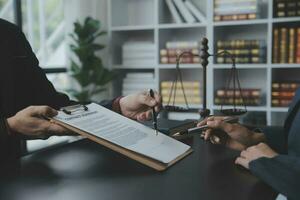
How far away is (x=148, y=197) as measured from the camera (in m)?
0.81

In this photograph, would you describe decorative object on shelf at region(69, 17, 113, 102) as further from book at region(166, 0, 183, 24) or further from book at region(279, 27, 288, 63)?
book at region(279, 27, 288, 63)

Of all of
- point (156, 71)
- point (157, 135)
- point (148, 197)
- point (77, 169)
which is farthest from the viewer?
point (156, 71)

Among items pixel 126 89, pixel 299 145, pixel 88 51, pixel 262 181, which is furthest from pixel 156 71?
pixel 262 181

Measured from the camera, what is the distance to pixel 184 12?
3572mm

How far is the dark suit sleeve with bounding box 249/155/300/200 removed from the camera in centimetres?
85

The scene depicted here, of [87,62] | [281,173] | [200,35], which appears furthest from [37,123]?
[200,35]

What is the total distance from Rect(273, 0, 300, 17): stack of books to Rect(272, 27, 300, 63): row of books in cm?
12

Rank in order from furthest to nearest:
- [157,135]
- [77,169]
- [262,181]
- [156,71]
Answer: [156,71] < [157,135] < [77,169] < [262,181]

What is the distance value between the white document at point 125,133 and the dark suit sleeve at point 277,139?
415 mm

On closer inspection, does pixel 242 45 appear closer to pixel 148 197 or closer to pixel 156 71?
pixel 156 71

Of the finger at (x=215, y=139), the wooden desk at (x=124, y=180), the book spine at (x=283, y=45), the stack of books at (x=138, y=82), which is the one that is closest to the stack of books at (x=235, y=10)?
the book spine at (x=283, y=45)

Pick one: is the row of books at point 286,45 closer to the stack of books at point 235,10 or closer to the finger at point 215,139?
the stack of books at point 235,10

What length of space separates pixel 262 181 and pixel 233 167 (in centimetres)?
13

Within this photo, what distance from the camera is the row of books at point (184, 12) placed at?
11.6 feet
